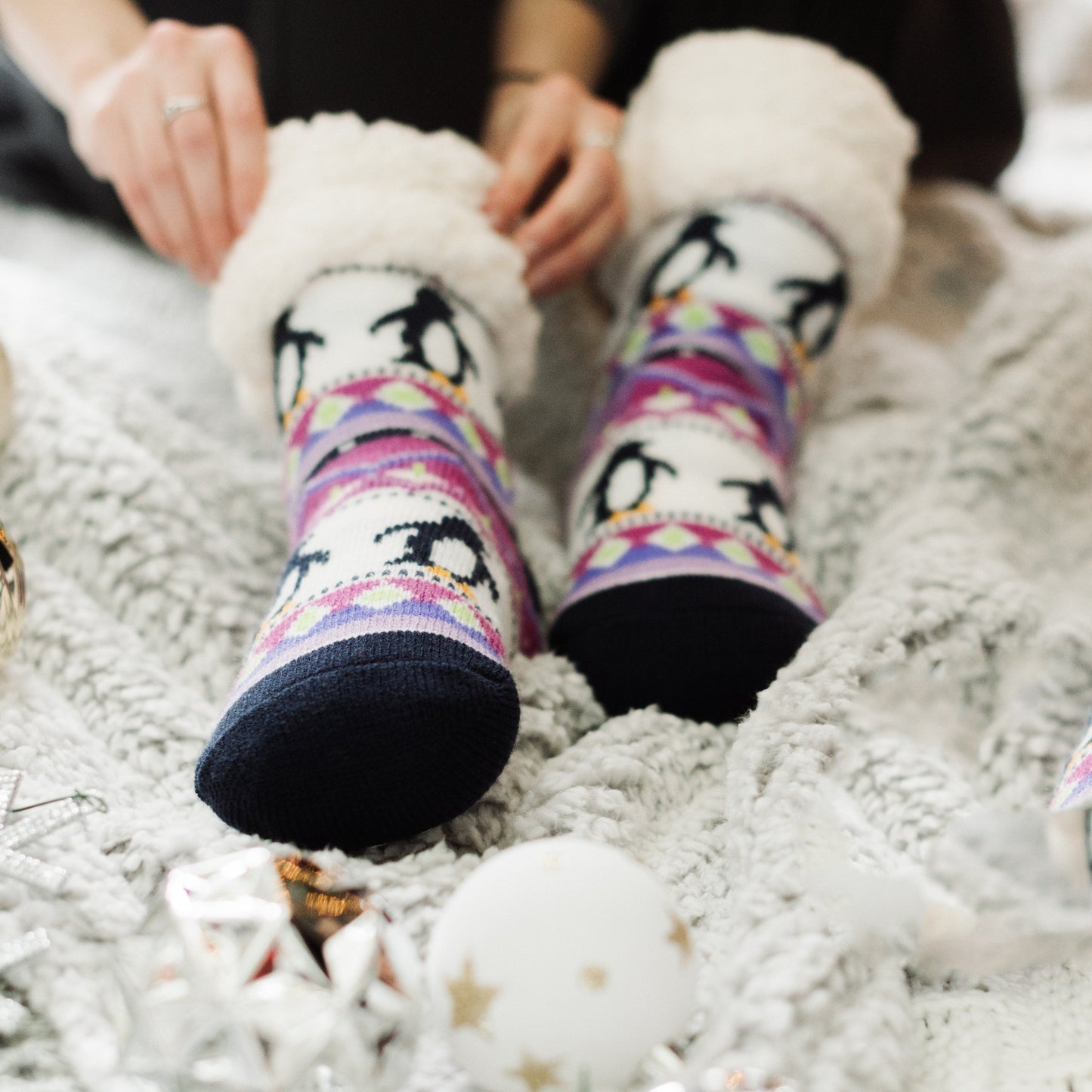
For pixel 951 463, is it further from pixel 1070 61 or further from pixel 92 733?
pixel 1070 61

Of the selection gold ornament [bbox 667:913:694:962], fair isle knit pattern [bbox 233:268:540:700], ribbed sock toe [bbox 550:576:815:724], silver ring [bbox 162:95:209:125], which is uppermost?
silver ring [bbox 162:95:209:125]

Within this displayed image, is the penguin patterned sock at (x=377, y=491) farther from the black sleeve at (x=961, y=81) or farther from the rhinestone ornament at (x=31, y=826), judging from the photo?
the black sleeve at (x=961, y=81)

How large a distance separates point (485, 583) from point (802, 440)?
28cm

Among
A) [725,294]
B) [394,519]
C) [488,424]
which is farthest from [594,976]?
[725,294]

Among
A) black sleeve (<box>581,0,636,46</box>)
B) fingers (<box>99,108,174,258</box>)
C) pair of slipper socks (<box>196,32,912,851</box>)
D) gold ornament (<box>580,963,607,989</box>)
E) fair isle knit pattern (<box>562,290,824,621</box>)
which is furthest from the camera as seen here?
black sleeve (<box>581,0,636,46</box>)

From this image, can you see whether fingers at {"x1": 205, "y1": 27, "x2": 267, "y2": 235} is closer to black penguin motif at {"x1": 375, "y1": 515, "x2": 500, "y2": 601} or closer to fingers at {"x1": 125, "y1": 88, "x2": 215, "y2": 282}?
fingers at {"x1": 125, "y1": 88, "x2": 215, "y2": 282}

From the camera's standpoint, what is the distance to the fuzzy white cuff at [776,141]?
1.86ft

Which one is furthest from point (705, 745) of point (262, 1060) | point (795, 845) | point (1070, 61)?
point (1070, 61)

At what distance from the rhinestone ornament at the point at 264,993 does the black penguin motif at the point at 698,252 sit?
0.43m

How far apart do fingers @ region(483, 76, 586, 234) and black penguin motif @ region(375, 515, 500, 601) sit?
8.0 inches

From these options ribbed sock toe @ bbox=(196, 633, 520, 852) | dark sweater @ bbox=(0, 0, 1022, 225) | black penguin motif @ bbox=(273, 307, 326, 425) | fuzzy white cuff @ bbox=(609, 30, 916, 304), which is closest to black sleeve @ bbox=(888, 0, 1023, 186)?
dark sweater @ bbox=(0, 0, 1022, 225)

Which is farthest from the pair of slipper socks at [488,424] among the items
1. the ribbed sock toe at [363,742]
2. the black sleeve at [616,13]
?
the black sleeve at [616,13]

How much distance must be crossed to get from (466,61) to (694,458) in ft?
0.91

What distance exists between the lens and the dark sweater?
1.80 feet
